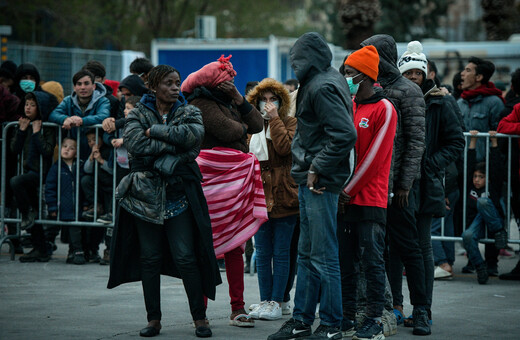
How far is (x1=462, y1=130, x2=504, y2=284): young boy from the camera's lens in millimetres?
8828

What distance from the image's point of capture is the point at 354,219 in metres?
5.98

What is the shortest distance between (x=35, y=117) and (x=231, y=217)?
3.80 metres

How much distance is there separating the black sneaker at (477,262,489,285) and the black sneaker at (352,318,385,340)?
3116 mm

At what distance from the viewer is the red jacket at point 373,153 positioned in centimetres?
590

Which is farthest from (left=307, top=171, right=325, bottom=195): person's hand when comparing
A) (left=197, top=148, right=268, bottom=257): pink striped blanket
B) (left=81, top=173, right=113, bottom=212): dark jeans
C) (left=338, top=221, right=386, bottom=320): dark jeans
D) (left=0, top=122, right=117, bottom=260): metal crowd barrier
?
(left=81, top=173, right=113, bottom=212): dark jeans

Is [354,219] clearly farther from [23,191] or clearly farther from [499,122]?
[23,191]

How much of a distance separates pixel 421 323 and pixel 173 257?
1.95 meters

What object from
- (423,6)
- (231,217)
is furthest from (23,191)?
(423,6)

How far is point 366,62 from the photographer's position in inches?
234

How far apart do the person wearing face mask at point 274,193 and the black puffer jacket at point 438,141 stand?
1.13 meters

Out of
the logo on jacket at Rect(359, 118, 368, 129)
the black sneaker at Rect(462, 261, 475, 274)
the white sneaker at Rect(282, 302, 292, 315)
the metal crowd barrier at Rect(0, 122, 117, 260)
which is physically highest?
the logo on jacket at Rect(359, 118, 368, 129)

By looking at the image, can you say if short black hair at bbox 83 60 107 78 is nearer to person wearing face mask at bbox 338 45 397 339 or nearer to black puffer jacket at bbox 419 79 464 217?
black puffer jacket at bbox 419 79 464 217

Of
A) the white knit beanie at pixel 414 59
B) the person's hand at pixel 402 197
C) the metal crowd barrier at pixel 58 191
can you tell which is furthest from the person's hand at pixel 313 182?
the metal crowd barrier at pixel 58 191

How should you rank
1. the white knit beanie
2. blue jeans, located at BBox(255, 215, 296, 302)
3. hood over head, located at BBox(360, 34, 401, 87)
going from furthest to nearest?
blue jeans, located at BBox(255, 215, 296, 302) → the white knit beanie → hood over head, located at BBox(360, 34, 401, 87)
